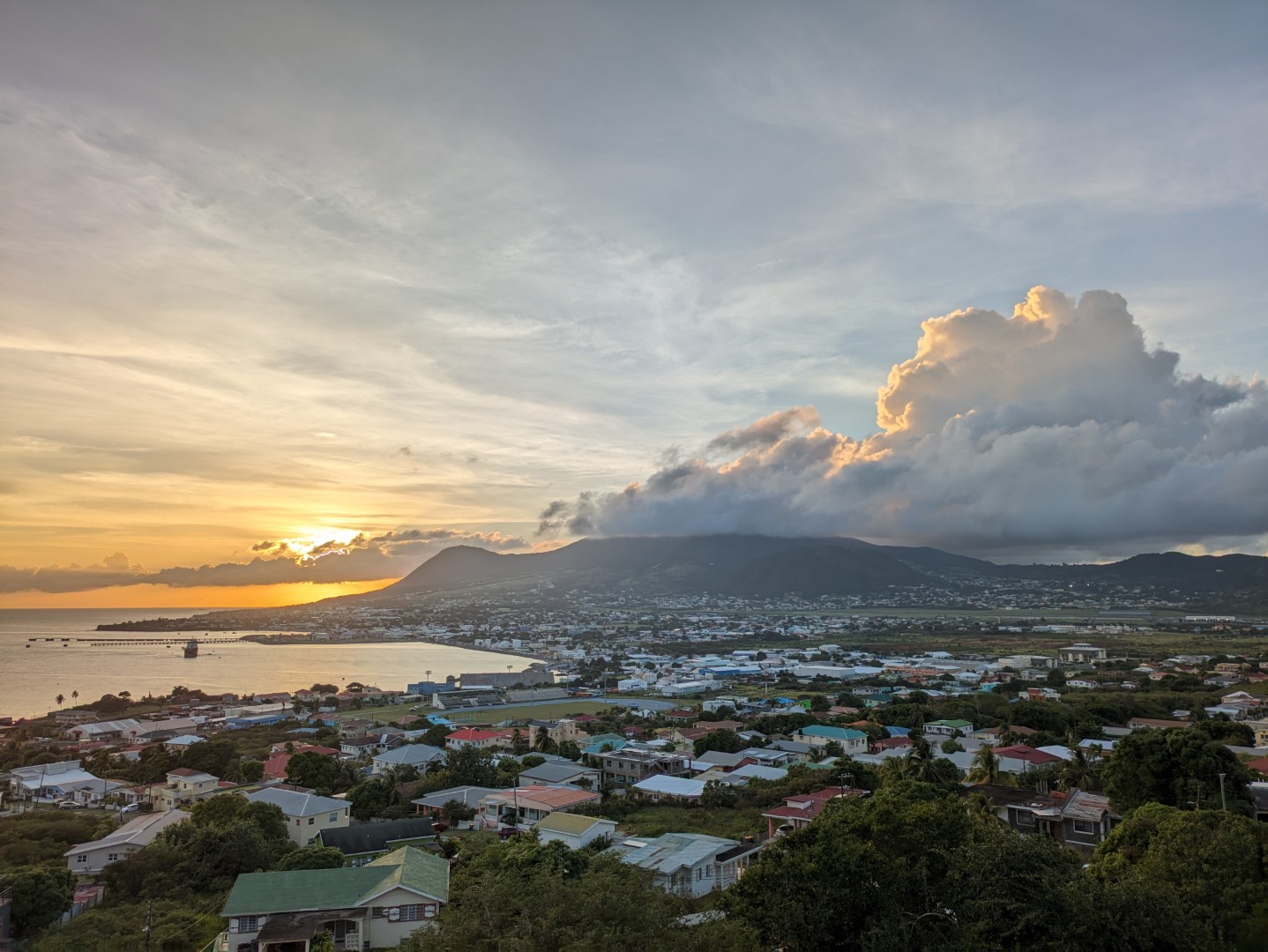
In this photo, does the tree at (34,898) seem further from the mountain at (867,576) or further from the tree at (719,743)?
the mountain at (867,576)

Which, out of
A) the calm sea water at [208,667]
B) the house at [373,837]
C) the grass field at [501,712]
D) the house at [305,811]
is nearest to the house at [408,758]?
the house at [305,811]

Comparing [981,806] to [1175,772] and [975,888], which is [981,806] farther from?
[975,888]

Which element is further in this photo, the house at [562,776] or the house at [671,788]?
the house at [562,776]

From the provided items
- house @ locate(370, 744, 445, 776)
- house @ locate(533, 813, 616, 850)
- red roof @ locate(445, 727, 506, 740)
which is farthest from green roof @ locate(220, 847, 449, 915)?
red roof @ locate(445, 727, 506, 740)

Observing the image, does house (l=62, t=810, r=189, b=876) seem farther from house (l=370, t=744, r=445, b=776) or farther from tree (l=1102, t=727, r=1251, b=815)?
tree (l=1102, t=727, r=1251, b=815)

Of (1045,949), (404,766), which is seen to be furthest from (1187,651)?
(1045,949)

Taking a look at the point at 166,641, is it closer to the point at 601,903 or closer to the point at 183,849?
the point at 183,849
